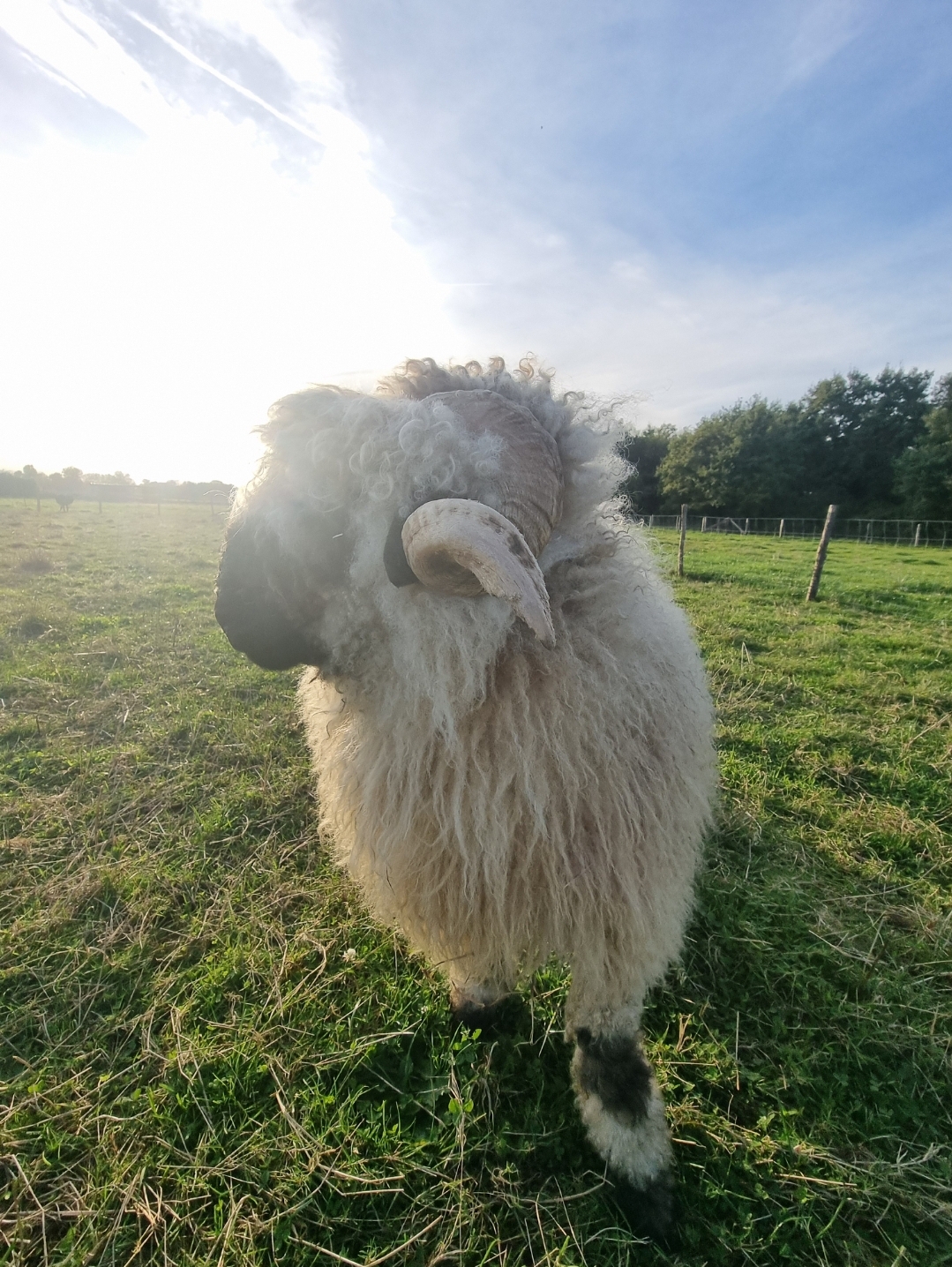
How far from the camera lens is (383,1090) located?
2.38m

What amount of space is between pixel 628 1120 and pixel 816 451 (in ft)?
177

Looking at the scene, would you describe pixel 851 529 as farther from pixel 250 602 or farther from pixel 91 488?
pixel 91 488

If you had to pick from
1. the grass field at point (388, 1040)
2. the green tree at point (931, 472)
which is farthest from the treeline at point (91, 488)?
the green tree at point (931, 472)

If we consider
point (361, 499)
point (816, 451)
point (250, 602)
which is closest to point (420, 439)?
point (361, 499)

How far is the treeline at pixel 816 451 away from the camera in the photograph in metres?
44.3

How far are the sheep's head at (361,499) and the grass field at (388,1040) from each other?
6.13 ft

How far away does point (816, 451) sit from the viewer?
4634 cm

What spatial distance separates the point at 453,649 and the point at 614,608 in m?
0.59

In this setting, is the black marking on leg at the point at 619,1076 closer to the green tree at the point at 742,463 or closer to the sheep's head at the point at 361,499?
the sheep's head at the point at 361,499

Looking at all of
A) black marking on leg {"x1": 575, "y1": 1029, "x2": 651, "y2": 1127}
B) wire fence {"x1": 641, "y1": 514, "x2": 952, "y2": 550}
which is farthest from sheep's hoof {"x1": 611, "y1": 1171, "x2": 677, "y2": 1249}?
wire fence {"x1": 641, "y1": 514, "x2": 952, "y2": 550}

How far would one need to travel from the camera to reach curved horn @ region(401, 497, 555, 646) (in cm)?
128

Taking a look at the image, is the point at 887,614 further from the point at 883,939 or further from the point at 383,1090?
the point at 383,1090

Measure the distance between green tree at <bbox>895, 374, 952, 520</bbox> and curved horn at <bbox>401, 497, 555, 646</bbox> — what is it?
156 feet

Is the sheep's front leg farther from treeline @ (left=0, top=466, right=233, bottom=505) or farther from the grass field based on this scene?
treeline @ (left=0, top=466, right=233, bottom=505)
